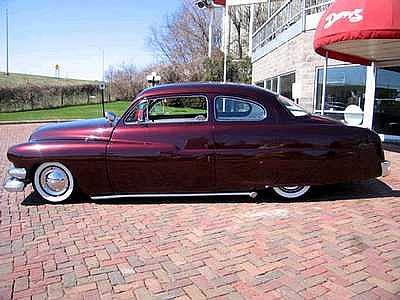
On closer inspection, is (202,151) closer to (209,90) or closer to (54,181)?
(209,90)

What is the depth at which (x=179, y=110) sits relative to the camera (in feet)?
18.7

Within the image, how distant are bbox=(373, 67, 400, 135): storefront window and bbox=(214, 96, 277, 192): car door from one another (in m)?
6.81

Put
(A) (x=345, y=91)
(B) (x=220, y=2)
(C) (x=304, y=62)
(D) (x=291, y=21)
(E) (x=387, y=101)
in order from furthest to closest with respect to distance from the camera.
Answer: (B) (x=220, y=2) < (D) (x=291, y=21) < (C) (x=304, y=62) < (A) (x=345, y=91) < (E) (x=387, y=101)

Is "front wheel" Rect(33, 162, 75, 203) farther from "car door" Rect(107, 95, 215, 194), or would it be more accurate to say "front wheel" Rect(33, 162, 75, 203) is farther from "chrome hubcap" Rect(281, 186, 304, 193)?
"chrome hubcap" Rect(281, 186, 304, 193)

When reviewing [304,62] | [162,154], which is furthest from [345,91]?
[162,154]

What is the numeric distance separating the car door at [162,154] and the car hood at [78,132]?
19cm

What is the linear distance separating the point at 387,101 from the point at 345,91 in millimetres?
1220

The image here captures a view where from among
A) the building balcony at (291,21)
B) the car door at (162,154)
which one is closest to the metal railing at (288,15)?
the building balcony at (291,21)

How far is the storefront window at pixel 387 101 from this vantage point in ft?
34.6

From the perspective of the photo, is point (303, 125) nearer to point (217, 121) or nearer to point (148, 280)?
point (217, 121)

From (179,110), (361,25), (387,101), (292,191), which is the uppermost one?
(361,25)

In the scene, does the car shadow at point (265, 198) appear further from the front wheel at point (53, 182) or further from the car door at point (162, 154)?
the car door at point (162, 154)

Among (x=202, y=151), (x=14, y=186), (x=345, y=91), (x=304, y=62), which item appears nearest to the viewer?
(x=202, y=151)

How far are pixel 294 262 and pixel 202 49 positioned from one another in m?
43.7
